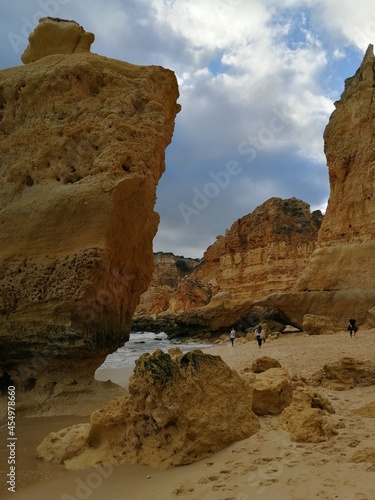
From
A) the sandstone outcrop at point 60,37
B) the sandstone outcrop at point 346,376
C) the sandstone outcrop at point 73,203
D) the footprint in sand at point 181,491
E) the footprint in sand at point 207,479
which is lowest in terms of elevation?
the footprint in sand at point 181,491

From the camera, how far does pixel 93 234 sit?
21.2 feet

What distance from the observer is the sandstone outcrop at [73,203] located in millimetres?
6316

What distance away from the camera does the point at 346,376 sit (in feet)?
20.0

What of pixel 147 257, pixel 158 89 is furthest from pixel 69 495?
pixel 158 89

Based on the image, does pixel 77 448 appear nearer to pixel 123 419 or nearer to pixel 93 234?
pixel 123 419

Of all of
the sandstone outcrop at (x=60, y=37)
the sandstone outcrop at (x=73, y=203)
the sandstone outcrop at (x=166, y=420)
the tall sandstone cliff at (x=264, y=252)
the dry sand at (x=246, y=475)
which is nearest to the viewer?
the dry sand at (x=246, y=475)

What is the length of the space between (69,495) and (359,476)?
7.42 ft

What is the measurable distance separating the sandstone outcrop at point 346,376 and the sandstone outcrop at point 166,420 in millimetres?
2324

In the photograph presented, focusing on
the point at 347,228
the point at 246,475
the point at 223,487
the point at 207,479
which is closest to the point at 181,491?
the point at 207,479

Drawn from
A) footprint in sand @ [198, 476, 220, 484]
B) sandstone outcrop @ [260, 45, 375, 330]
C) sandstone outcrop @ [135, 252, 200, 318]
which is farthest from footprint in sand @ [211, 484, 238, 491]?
sandstone outcrop @ [135, 252, 200, 318]

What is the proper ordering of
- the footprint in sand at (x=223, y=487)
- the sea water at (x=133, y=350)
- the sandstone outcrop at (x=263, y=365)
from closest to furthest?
the footprint in sand at (x=223, y=487) < the sandstone outcrop at (x=263, y=365) < the sea water at (x=133, y=350)

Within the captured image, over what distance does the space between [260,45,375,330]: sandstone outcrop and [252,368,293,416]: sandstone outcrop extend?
14.0 m

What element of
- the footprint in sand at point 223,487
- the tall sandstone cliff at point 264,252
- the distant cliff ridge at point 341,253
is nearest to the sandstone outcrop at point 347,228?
the distant cliff ridge at point 341,253

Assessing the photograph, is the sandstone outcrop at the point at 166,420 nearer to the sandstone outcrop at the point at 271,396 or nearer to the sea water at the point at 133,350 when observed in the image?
the sandstone outcrop at the point at 271,396
